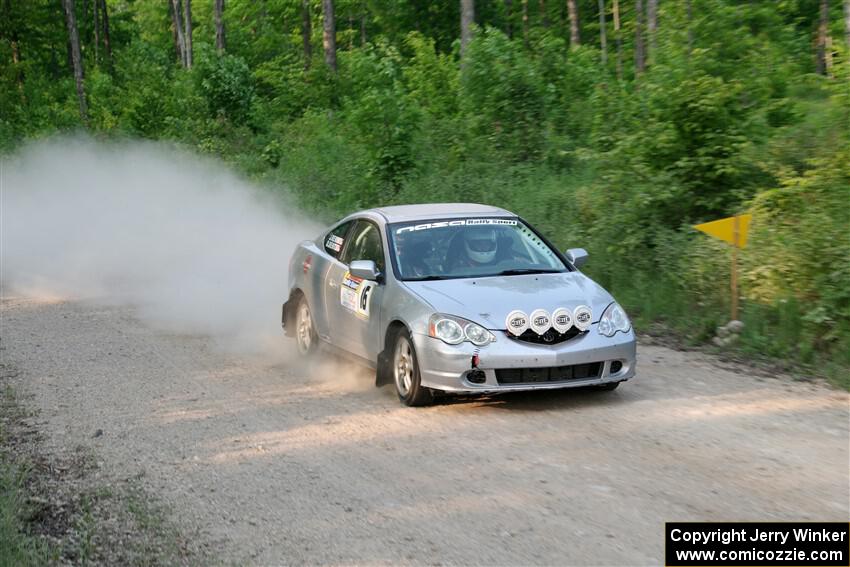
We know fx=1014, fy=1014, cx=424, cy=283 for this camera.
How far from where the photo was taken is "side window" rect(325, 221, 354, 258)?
10.4 m

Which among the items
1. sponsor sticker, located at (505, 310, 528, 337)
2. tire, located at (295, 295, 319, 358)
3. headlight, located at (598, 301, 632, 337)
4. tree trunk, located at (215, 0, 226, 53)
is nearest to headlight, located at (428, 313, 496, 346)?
sponsor sticker, located at (505, 310, 528, 337)

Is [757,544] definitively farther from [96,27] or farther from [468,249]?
[96,27]

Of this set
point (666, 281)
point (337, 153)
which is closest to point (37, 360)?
point (666, 281)

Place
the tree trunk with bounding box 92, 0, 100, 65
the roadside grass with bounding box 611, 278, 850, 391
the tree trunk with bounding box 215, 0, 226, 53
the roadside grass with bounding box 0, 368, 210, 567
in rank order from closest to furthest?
the roadside grass with bounding box 0, 368, 210, 567
the roadside grass with bounding box 611, 278, 850, 391
the tree trunk with bounding box 215, 0, 226, 53
the tree trunk with bounding box 92, 0, 100, 65

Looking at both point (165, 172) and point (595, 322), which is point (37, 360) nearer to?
point (595, 322)

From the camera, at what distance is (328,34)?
111 feet

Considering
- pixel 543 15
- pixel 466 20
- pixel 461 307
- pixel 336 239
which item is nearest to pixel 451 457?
pixel 461 307

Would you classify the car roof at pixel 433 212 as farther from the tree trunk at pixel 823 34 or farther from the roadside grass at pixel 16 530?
the tree trunk at pixel 823 34

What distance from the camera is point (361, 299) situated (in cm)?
932

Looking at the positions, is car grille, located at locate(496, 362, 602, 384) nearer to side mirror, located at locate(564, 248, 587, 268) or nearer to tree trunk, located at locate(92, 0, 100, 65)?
side mirror, located at locate(564, 248, 587, 268)

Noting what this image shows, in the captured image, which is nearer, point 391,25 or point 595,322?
point 595,322

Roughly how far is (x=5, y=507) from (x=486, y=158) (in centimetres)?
1466

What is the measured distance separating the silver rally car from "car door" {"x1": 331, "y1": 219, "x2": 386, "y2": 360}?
0.01 m

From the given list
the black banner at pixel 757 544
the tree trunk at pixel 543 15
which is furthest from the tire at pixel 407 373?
the tree trunk at pixel 543 15
